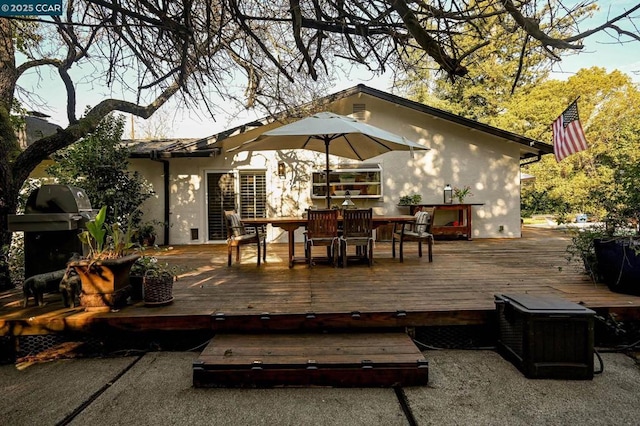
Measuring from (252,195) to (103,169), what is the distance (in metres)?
3.10

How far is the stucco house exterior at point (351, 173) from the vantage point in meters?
8.13

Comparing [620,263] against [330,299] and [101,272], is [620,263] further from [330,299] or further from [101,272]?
[101,272]

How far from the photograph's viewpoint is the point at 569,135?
6.23 meters

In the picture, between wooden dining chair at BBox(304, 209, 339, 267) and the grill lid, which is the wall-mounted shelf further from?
the grill lid

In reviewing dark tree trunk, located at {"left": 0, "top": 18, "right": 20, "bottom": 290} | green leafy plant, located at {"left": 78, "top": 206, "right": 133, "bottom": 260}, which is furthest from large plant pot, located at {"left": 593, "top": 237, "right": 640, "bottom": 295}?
dark tree trunk, located at {"left": 0, "top": 18, "right": 20, "bottom": 290}

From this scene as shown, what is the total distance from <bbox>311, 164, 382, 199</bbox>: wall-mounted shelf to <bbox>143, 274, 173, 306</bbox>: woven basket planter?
A: 528 centimetres

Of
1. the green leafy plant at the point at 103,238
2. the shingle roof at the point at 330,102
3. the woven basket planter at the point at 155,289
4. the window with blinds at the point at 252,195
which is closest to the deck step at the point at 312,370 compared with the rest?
the woven basket planter at the point at 155,289

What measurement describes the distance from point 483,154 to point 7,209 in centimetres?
875

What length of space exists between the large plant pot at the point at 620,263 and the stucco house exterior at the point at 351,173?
195 inches

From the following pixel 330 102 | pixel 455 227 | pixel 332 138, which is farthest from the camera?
pixel 455 227

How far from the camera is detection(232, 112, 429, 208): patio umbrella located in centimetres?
427

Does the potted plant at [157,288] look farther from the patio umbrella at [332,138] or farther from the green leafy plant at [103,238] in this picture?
the patio umbrella at [332,138]

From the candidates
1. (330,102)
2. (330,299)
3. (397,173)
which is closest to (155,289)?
(330,299)

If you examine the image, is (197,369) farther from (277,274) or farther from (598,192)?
(598,192)
